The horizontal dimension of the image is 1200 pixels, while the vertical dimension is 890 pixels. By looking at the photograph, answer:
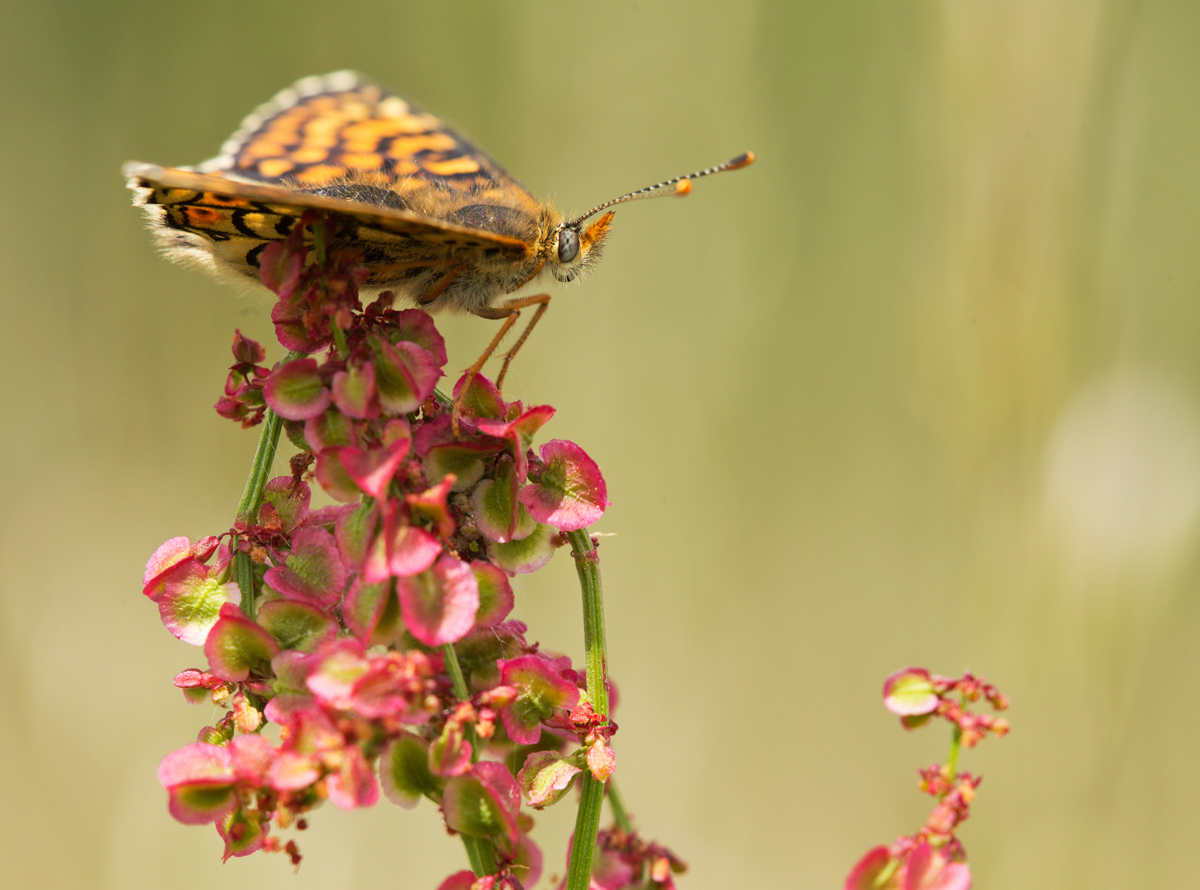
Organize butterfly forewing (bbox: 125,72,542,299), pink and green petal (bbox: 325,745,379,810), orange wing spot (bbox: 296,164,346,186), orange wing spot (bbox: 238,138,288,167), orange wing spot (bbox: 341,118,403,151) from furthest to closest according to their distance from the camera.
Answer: orange wing spot (bbox: 341,118,403,151) < orange wing spot (bbox: 238,138,288,167) < orange wing spot (bbox: 296,164,346,186) < butterfly forewing (bbox: 125,72,542,299) < pink and green petal (bbox: 325,745,379,810)

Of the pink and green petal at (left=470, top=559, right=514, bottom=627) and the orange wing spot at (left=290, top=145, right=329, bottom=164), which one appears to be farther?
the orange wing spot at (left=290, top=145, right=329, bottom=164)

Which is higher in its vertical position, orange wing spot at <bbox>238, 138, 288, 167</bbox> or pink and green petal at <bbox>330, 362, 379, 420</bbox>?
orange wing spot at <bbox>238, 138, 288, 167</bbox>

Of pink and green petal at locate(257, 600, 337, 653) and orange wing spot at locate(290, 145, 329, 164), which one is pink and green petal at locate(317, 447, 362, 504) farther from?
orange wing spot at locate(290, 145, 329, 164)

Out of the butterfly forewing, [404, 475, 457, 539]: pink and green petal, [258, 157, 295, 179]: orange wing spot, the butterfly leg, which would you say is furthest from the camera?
[258, 157, 295, 179]: orange wing spot

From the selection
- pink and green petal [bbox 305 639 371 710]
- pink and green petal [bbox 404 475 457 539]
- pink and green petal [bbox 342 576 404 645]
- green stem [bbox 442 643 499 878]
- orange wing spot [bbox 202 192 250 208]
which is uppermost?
orange wing spot [bbox 202 192 250 208]

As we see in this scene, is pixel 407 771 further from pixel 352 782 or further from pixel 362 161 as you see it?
pixel 362 161

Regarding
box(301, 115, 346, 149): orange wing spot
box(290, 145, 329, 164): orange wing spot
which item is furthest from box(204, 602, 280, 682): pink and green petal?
box(301, 115, 346, 149): orange wing spot

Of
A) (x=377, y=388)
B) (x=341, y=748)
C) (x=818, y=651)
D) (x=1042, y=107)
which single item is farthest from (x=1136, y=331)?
(x=341, y=748)
